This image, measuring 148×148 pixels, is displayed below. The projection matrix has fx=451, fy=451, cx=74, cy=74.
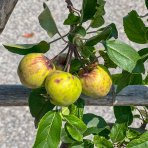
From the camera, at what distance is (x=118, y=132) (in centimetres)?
105

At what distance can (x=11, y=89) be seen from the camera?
40.4 inches

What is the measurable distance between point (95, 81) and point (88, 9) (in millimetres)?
152

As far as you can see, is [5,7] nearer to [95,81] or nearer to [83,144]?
[95,81]

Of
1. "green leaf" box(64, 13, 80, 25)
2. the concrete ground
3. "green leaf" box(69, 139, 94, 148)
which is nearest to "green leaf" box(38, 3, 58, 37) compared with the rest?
"green leaf" box(64, 13, 80, 25)

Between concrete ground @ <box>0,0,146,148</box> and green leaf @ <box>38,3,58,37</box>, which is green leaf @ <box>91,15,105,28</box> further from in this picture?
concrete ground @ <box>0,0,146,148</box>

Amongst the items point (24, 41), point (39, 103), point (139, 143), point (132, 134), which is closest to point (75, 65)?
point (39, 103)

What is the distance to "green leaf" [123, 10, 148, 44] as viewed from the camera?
3.05 ft

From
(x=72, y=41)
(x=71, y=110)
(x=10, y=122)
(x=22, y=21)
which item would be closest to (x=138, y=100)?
(x=71, y=110)

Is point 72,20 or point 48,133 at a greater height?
point 72,20

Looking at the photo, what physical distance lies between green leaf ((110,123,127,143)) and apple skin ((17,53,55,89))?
1.04ft

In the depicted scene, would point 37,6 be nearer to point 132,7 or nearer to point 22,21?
point 22,21

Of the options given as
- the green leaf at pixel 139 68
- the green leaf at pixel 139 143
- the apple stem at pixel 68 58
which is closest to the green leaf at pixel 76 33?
the apple stem at pixel 68 58

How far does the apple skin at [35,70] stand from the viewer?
0.79 m

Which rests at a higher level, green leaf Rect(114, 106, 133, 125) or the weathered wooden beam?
the weathered wooden beam
